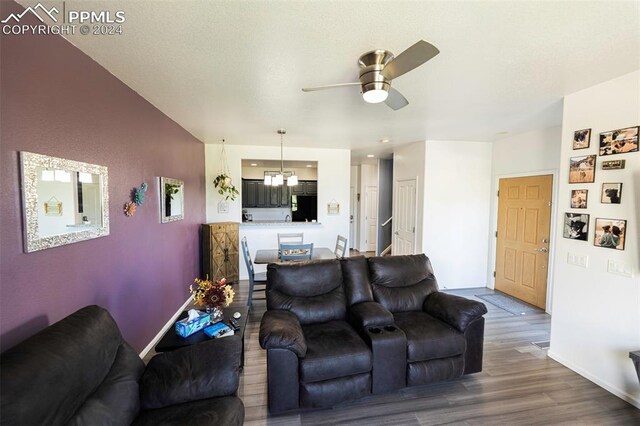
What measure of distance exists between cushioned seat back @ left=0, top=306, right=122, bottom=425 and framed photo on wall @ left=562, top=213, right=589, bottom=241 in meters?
3.79

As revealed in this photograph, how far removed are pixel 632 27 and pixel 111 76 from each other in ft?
11.9

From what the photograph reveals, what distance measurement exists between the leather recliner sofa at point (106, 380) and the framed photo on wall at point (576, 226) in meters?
3.15

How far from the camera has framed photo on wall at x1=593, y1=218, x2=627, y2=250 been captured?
88.8 inches

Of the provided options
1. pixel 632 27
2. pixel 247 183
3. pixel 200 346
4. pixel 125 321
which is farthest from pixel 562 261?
pixel 247 183

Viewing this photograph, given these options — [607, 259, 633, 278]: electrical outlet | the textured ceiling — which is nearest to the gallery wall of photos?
[607, 259, 633, 278]: electrical outlet

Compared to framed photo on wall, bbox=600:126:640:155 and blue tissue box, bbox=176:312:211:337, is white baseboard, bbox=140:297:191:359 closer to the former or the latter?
blue tissue box, bbox=176:312:211:337

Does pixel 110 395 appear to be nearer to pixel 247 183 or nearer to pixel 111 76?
pixel 111 76

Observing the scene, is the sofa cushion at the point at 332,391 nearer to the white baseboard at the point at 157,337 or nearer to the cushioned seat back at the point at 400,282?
the cushioned seat back at the point at 400,282

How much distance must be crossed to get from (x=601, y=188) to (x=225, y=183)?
16.3 feet

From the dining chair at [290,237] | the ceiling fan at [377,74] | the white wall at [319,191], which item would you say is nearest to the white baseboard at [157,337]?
the white wall at [319,191]

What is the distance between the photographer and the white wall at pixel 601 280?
2.21m

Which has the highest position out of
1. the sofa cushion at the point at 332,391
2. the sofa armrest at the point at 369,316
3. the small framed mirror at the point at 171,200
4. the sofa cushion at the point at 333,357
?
the small framed mirror at the point at 171,200

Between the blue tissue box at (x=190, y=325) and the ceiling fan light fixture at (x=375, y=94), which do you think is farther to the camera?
the blue tissue box at (x=190, y=325)

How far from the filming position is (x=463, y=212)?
16.1ft
